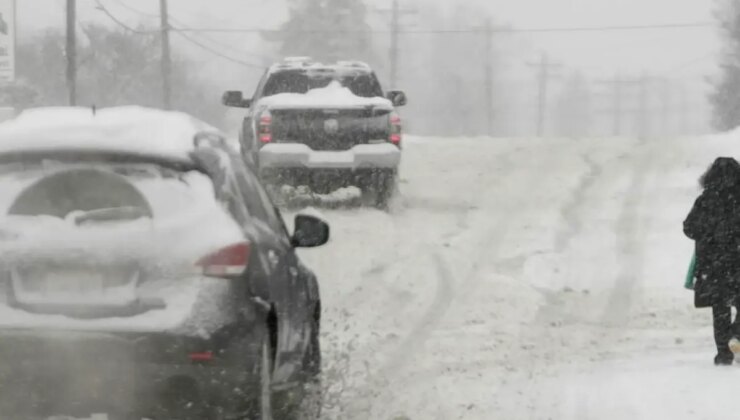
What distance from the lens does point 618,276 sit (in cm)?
1259

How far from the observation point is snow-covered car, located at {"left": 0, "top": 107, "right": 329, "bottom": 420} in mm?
4984

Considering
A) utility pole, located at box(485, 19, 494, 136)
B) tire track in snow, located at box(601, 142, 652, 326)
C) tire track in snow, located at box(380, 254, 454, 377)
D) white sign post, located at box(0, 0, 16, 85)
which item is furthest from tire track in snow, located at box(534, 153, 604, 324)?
utility pole, located at box(485, 19, 494, 136)

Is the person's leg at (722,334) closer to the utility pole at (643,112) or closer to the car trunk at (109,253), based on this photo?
the car trunk at (109,253)

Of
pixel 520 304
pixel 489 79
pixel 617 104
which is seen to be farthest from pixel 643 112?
pixel 520 304

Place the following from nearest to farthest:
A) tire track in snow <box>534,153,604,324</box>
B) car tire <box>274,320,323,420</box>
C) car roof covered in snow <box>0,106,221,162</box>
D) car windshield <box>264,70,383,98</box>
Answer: car roof covered in snow <box>0,106,221,162</box> < car tire <box>274,320,323,420</box> < tire track in snow <box>534,153,604,324</box> < car windshield <box>264,70,383,98</box>

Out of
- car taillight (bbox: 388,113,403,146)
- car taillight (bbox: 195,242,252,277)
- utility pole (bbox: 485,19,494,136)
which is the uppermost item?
car taillight (bbox: 195,242,252,277)

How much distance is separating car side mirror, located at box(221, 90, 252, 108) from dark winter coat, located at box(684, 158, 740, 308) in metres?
10.3

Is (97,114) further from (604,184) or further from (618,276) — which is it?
(604,184)

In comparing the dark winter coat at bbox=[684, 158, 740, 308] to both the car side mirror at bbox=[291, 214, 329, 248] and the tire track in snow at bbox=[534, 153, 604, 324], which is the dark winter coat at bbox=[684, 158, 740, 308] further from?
the car side mirror at bbox=[291, 214, 329, 248]

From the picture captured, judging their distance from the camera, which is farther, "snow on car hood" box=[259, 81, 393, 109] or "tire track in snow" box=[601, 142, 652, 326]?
"snow on car hood" box=[259, 81, 393, 109]

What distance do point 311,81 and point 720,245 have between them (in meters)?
9.59

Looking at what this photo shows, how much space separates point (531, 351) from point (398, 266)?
142 inches

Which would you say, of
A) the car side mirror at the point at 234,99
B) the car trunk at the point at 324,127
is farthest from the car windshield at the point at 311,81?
the car trunk at the point at 324,127

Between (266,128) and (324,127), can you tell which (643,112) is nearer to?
(324,127)
